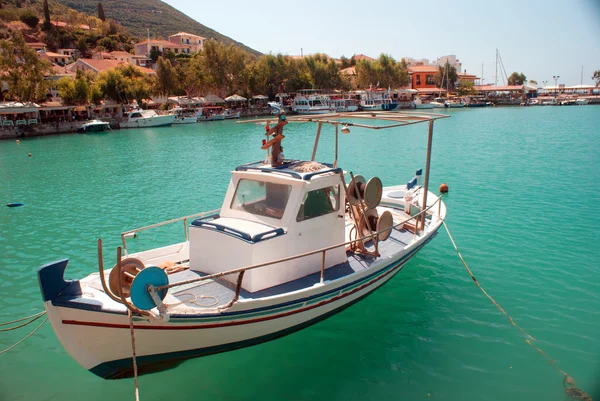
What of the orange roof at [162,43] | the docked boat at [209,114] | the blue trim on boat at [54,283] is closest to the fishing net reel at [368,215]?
the blue trim on boat at [54,283]

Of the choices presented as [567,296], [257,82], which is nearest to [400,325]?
[567,296]

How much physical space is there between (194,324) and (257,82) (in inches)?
3601

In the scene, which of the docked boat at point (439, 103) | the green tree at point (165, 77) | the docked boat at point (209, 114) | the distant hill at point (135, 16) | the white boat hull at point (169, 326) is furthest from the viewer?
the distant hill at point (135, 16)

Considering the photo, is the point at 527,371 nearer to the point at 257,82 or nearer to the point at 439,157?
the point at 439,157

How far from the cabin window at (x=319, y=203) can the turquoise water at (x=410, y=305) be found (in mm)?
2506

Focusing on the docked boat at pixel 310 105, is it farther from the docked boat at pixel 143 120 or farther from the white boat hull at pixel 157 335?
the white boat hull at pixel 157 335

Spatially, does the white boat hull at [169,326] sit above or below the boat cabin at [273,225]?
below

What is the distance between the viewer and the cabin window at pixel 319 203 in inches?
327

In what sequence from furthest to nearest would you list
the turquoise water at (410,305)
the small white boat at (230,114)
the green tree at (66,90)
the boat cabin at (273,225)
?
1. the small white boat at (230,114)
2. the green tree at (66,90)
3. the boat cabin at (273,225)
4. the turquoise water at (410,305)

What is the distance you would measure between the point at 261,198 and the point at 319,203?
121cm

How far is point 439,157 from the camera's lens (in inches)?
1262

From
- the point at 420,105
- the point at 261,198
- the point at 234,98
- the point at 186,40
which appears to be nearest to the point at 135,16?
the point at 186,40

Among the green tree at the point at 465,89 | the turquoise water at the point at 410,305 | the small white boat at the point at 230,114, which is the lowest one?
the turquoise water at the point at 410,305

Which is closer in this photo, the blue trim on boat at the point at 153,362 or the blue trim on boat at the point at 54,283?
the blue trim on boat at the point at 54,283
